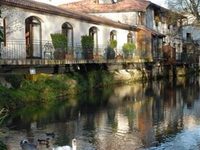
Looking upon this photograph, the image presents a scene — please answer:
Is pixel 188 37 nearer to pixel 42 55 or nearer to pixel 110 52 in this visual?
pixel 110 52

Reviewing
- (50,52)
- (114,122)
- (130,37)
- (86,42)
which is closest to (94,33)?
(86,42)

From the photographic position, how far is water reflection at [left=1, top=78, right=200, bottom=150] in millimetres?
20373

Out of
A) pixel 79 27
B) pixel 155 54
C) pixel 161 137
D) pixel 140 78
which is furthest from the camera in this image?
pixel 155 54

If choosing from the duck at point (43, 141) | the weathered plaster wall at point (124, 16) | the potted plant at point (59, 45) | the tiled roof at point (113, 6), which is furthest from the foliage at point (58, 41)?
the tiled roof at point (113, 6)

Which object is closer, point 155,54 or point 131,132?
point 131,132

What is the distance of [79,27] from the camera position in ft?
151

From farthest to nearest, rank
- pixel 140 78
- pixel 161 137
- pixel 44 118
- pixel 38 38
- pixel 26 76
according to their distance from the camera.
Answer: pixel 140 78 < pixel 38 38 < pixel 26 76 < pixel 44 118 < pixel 161 137

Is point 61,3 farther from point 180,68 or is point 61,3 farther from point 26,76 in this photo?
point 26,76

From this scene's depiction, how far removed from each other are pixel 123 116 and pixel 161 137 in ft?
22.7

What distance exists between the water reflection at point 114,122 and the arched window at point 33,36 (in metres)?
4.89

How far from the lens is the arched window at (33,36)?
37.9 m

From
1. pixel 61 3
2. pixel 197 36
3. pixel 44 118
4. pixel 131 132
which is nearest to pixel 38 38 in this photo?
pixel 44 118

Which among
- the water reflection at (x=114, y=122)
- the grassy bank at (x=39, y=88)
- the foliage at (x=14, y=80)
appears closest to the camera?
the water reflection at (x=114, y=122)

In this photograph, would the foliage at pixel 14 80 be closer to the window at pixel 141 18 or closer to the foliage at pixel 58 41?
the foliage at pixel 58 41
